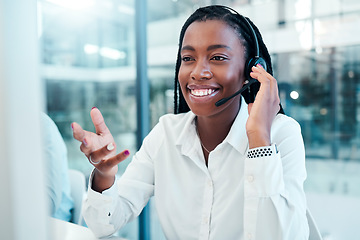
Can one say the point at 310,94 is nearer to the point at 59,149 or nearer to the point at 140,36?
the point at 140,36

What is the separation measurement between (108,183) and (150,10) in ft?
6.00

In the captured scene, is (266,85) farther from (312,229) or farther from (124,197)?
(124,197)

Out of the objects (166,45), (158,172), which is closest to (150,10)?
(166,45)

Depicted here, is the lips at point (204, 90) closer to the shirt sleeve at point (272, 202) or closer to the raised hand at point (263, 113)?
the raised hand at point (263, 113)

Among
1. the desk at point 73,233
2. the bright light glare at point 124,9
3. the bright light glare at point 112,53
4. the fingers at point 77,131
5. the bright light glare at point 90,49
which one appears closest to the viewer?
the fingers at point 77,131

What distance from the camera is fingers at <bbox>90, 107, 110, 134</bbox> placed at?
91 centimetres

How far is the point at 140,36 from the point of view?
7.27 feet

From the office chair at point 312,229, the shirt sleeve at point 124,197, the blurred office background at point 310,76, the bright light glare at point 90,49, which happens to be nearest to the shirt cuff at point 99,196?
the shirt sleeve at point 124,197

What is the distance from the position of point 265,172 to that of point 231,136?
0.82ft

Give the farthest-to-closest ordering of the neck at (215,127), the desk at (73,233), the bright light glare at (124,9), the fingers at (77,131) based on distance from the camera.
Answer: the bright light glare at (124,9), the neck at (215,127), the desk at (73,233), the fingers at (77,131)

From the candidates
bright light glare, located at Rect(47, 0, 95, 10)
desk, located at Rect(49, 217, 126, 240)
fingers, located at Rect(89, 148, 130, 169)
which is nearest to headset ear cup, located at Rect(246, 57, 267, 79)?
fingers, located at Rect(89, 148, 130, 169)

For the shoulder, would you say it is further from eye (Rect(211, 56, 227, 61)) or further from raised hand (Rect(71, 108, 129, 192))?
raised hand (Rect(71, 108, 129, 192))

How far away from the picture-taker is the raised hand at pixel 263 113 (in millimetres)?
917

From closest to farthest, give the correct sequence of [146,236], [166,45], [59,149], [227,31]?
[227,31]
[59,149]
[146,236]
[166,45]
